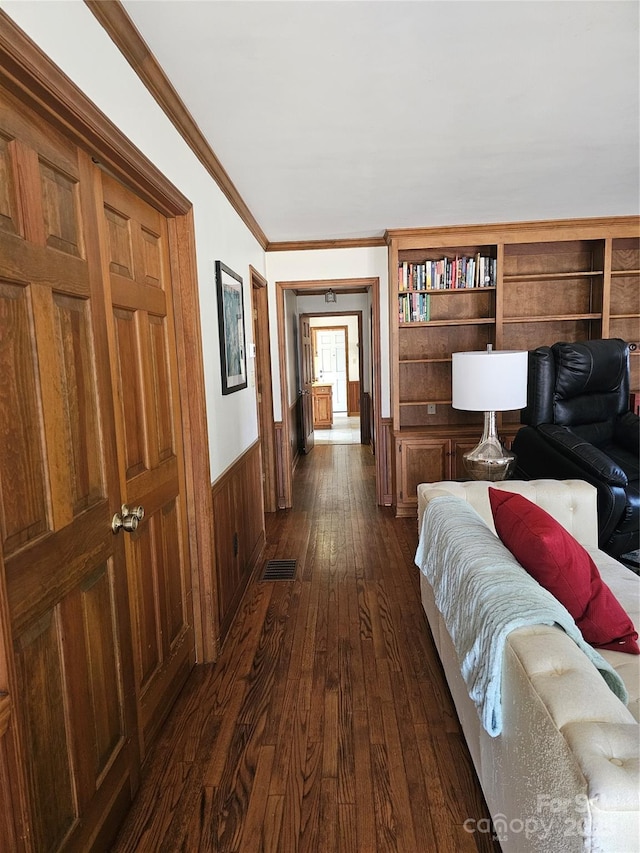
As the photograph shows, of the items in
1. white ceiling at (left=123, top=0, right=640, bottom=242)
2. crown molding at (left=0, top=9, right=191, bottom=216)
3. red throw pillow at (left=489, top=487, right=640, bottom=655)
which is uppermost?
white ceiling at (left=123, top=0, right=640, bottom=242)

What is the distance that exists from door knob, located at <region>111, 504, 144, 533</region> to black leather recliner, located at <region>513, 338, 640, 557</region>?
8.21 feet

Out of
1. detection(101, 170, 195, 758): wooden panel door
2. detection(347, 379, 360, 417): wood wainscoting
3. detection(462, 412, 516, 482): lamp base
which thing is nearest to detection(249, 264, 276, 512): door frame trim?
detection(462, 412, 516, 482): lamp base

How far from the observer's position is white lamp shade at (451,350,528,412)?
9.53 ft

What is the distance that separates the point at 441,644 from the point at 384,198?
2784 millimetres

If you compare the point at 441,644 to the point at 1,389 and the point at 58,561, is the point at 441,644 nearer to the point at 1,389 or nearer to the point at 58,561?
the point at 58,561

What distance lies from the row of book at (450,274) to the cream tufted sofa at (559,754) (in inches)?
140

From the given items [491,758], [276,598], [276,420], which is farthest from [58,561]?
[276,420]

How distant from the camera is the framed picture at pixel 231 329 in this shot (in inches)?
110

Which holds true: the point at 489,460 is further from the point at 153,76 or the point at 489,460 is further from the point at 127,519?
the point at 153,76

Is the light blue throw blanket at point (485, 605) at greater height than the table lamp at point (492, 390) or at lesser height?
lesser

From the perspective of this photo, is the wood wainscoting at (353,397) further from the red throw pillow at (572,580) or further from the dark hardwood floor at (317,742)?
the red throw pillow at (572,580)

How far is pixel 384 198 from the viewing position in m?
3.50

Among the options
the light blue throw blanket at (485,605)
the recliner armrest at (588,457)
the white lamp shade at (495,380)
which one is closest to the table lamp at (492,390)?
the white lamp shade at (495,380)

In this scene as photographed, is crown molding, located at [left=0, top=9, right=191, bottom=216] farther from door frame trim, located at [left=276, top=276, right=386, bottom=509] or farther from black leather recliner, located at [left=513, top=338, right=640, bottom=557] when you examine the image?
door frame trim, located at [left=276, top=276, right=386, bottom=509]
